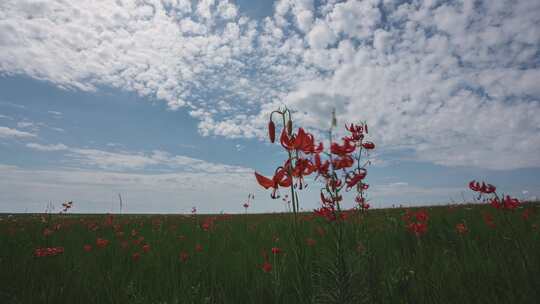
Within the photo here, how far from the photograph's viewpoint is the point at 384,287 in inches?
86.1

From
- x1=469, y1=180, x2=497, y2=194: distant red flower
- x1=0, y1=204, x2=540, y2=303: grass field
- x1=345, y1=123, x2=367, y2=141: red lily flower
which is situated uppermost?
x1=345, y1=123, x2=367, y2=141: red lily flower

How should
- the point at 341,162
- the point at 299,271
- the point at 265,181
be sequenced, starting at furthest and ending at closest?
the point at 341,162
the point at 265,181
the point at 299,271

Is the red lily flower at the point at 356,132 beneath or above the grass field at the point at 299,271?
above

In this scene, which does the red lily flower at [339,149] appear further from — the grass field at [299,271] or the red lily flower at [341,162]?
the grass field at [299,271]

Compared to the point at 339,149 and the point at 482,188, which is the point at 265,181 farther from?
the point at 482,188

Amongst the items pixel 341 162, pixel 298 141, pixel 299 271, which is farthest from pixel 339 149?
pixel 299 271

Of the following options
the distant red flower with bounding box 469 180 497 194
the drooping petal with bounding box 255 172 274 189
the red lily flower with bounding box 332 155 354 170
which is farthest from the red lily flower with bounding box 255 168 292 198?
the distant red flower with bounding box 469 180 497 194

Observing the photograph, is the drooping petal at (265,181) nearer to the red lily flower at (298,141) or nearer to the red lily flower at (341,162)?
the red lily flower at (298,141)

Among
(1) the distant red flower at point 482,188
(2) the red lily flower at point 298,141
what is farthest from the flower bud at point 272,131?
(1) the distant red flower at point 482,188

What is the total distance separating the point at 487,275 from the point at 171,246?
13.5ft

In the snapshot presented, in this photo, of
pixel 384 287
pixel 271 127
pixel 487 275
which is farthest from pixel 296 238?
pixel 487 275

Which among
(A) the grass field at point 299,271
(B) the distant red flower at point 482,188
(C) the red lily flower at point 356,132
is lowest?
(A) the grass field at point 299,271

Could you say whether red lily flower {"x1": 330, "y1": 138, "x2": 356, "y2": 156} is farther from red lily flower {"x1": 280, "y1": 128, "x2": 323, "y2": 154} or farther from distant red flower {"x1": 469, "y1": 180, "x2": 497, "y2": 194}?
distant red flower {"x1": 469, "y1": 180, "x2": 497, "y2": 194}

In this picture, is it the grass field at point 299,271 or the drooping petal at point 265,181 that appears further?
the grass field at point 299,271
